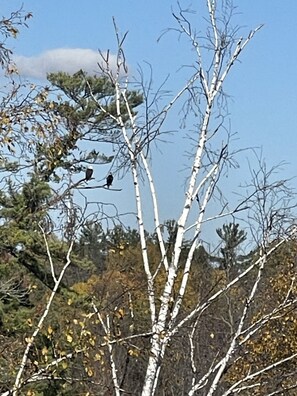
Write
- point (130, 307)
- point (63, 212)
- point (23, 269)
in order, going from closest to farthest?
point (63, 212), point (130, 307), point (23, 269)

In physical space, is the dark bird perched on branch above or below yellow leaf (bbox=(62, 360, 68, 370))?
above

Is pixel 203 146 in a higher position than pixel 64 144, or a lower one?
higher

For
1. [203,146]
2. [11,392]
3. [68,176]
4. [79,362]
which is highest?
[203,146]

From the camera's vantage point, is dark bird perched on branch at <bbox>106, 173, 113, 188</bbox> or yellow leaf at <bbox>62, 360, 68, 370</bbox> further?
dark bird perched on branch at <bbox>106, 173, 113, 188</bbox>

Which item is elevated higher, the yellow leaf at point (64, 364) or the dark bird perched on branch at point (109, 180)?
the dark bird perched on branch at point (109, 180)

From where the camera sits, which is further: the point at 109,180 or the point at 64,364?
the point at 109,180

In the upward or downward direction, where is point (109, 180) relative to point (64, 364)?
upward

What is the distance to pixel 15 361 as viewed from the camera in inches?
212

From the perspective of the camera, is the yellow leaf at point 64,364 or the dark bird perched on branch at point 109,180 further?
the dark bird perched on branch at point 109,180

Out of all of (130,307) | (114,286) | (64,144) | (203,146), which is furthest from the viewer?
(114,286)

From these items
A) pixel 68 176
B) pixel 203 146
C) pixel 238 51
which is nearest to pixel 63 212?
pixel 68 176

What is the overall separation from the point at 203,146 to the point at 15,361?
250cm

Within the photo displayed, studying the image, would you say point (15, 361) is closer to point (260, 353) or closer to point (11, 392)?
point (11, 392)

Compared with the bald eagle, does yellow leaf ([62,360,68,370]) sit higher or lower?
lower
